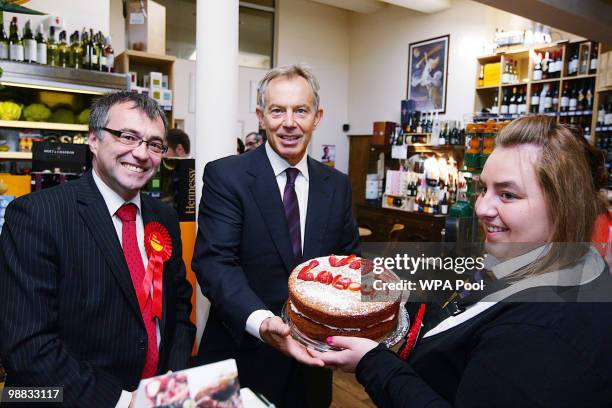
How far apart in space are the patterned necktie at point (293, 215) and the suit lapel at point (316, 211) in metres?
0.03

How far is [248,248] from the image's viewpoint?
164 centimetres

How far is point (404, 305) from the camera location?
1.61 meters

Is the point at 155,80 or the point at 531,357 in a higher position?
the point at 155,80

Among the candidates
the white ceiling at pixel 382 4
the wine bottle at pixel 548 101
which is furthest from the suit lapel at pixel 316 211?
the white ceiling at pixel 382 4

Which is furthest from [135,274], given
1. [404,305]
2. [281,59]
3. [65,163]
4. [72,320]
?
[281,59]

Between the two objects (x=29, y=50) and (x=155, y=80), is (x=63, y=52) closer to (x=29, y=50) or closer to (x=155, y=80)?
(x=29, y=50)

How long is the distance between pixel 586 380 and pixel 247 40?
851cm

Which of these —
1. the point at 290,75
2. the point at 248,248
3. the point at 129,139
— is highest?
the point at 290,75

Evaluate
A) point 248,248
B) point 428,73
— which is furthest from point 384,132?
point 248,248

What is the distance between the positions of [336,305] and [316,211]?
48 centimetres

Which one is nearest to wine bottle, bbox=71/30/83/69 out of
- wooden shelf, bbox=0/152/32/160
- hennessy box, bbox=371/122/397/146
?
wooden shelf, bbox=0/152/32/160

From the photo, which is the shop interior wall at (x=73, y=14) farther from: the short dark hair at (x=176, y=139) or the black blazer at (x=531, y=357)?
the black blazer at (x=531, y=357)

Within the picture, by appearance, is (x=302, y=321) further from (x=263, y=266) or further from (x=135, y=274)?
(x=135, y=274)

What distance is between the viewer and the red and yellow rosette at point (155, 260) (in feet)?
5.00
